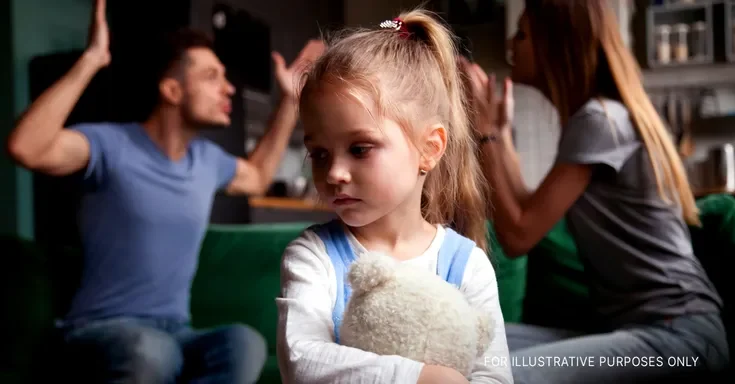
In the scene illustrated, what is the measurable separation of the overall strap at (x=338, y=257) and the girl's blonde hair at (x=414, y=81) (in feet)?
0.24

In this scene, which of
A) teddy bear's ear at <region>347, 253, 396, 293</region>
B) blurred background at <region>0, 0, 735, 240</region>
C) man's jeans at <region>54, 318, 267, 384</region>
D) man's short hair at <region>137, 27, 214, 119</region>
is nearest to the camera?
teddy bear's ear at <region>347, 253, 396, 293</region>

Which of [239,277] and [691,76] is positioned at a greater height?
[691,76]

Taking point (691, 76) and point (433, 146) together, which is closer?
point (433, 146)

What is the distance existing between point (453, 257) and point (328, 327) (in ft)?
0.37

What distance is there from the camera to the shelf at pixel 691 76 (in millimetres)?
775

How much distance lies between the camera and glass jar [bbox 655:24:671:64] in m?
0.77

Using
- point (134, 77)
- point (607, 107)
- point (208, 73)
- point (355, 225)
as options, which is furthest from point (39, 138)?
point (607, 107)

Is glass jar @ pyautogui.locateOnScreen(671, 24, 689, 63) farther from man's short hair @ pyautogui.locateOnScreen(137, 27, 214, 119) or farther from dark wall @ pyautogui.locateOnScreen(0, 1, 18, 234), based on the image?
dark wall @ pyautogui.locateOnScreen(0, 1, 18, 234)

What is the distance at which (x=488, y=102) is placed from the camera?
67 centimetres

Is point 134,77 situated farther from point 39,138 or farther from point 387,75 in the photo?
point 387,75

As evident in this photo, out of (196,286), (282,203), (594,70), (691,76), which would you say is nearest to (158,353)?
(196,286)

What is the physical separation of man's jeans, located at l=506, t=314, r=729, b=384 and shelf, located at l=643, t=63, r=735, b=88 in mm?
292

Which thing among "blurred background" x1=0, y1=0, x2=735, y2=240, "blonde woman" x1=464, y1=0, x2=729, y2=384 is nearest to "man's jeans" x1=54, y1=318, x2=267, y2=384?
"blurred background" x1=0, y1=0, x2=735, y2=240

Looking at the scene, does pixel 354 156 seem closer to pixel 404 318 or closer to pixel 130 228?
pixel 404 318
